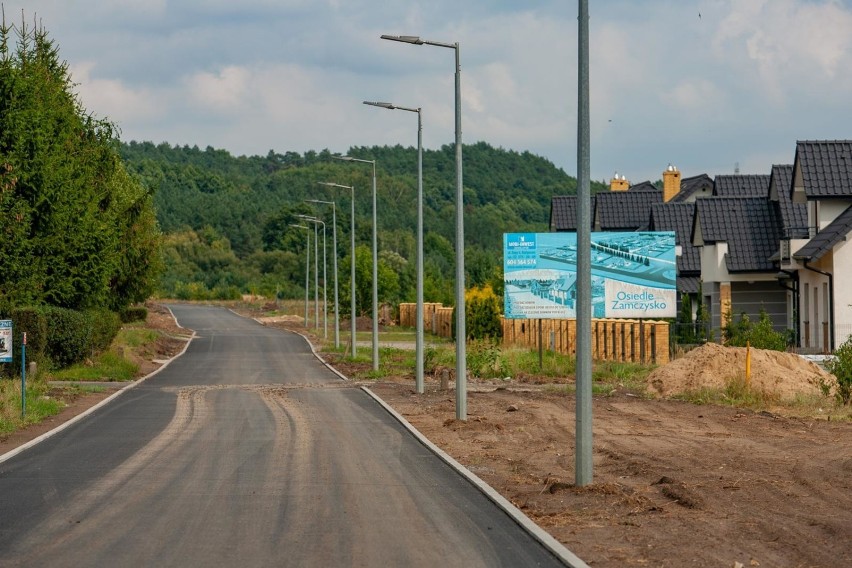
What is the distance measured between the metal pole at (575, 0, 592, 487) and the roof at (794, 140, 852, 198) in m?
27.5

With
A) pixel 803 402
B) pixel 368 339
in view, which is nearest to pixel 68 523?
pixel 803 402

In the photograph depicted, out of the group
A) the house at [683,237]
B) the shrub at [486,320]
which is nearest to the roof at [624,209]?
the house at [683,237]

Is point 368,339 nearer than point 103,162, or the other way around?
point 103,162

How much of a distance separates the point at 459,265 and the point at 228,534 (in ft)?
40.5

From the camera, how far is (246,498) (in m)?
13.7

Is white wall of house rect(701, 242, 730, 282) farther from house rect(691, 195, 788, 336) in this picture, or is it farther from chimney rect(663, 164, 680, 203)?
chimney rect(663, 164, 680, 203)

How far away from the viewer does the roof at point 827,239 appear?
121 ft

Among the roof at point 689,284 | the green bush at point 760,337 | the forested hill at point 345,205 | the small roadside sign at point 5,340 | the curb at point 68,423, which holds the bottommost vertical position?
the curb at point 68,423

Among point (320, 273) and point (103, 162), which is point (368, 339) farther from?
point (320, 273)

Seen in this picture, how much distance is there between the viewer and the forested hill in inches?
5413

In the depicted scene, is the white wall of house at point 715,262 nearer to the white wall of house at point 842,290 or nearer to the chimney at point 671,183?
the white wall of house at point 842,290

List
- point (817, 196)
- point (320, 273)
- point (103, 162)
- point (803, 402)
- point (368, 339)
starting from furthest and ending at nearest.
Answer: point (320, 273)
point (368, 339)
point (103, 162)
point (817, 196)
point (803, 402)

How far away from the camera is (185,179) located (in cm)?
17338

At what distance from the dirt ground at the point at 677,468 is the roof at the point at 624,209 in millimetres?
32087
